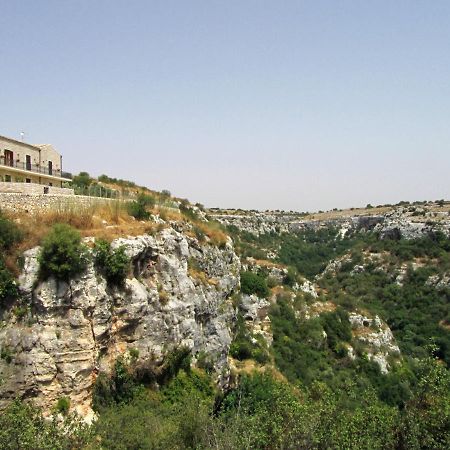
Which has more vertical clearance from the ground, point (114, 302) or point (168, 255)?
point (168, 255)

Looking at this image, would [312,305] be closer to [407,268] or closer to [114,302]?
[407,268]

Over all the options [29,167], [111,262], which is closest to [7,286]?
[111,262]

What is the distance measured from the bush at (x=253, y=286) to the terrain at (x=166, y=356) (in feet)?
0.44

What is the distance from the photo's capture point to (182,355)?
21.6 m

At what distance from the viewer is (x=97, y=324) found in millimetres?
18359

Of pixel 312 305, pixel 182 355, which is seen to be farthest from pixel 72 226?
pixel 312 305

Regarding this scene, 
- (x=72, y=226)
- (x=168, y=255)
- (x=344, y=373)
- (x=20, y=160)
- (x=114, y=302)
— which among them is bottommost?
(x=344, y=373)

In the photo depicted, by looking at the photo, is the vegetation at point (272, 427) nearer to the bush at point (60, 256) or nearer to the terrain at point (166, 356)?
the terrain at point (166, 356)

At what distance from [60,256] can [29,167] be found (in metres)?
14.3

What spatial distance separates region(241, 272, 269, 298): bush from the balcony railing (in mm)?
18085

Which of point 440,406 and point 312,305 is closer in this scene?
point 440,406

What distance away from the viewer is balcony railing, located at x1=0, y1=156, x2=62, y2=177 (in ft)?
88.7

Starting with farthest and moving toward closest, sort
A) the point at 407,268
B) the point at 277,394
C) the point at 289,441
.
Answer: the point at 407,268 → the point at 277,394 → the point at 289,441

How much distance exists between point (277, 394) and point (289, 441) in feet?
6.61
